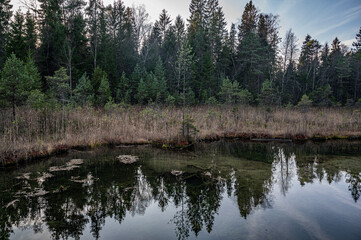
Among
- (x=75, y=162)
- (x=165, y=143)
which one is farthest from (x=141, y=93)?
(x=75, y=162)

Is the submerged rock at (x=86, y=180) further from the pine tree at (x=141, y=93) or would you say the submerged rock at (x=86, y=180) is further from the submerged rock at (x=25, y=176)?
the pine tree at (x=141, y=93)

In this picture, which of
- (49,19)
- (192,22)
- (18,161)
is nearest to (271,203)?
(18,161)

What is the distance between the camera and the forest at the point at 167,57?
62.7 feet

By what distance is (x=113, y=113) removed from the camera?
12.3m

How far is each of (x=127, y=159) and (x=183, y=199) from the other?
3698 millimetres

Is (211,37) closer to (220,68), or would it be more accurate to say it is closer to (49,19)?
(220,68)

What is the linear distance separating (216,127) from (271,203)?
27.5ft

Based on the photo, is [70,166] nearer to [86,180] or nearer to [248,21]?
[86,180]

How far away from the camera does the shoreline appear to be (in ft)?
23.3

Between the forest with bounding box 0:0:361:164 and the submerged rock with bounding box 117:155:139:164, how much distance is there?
7.38 feet

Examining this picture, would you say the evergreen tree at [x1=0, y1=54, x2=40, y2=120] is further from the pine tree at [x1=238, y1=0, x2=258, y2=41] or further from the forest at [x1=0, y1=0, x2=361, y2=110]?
the pine tree at [x1=238, y1=0, x2=258, y2=41]

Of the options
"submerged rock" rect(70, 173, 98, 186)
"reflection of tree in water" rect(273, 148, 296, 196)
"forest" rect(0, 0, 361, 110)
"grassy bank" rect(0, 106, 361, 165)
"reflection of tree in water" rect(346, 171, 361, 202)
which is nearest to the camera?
"reflection of tree in water" rect(346, 171, 361, 202)

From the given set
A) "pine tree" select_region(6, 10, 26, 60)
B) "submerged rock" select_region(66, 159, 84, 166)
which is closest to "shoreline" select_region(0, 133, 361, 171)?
"submerged rock" select_region(66, 159, 84, 166)

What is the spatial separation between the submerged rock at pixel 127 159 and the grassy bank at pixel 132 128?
2167 mm
